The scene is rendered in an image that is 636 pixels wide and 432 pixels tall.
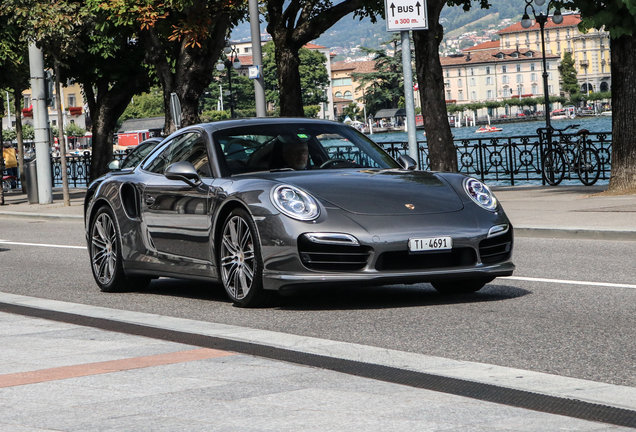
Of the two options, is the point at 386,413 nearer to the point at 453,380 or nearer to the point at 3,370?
the point at 453,380

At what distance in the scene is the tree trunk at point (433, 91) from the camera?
790 inches

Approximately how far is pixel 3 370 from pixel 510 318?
125 inches

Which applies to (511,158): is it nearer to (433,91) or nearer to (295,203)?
(433,91)

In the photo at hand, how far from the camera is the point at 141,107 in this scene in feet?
570

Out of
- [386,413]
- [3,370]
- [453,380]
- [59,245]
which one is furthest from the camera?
[59,245]

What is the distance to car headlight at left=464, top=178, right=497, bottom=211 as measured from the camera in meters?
7.71

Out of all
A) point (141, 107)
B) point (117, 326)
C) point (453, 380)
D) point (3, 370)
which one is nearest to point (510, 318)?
point (453, 380)

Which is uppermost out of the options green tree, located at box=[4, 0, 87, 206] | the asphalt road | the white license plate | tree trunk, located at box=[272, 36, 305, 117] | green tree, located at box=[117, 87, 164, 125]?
green tree, located at box=[117, 87, 164, 125]

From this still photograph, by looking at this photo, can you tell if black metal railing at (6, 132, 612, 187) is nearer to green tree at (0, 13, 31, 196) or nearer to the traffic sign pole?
the traffic sign pole

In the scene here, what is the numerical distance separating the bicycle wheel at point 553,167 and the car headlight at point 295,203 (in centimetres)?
1666

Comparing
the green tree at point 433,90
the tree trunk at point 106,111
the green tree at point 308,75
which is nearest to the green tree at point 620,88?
the green tree at point 433,90

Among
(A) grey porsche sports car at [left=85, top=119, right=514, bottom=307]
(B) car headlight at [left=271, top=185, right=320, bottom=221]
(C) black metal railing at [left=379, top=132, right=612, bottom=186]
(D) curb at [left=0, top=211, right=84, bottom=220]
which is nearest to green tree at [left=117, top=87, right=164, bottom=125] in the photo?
(D) curb at [left=0, top=211, right=84, bottom=220]

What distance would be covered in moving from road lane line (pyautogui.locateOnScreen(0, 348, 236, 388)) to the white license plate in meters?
1.81

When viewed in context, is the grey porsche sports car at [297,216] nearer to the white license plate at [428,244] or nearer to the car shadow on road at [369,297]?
the white license plate at [428,244]
